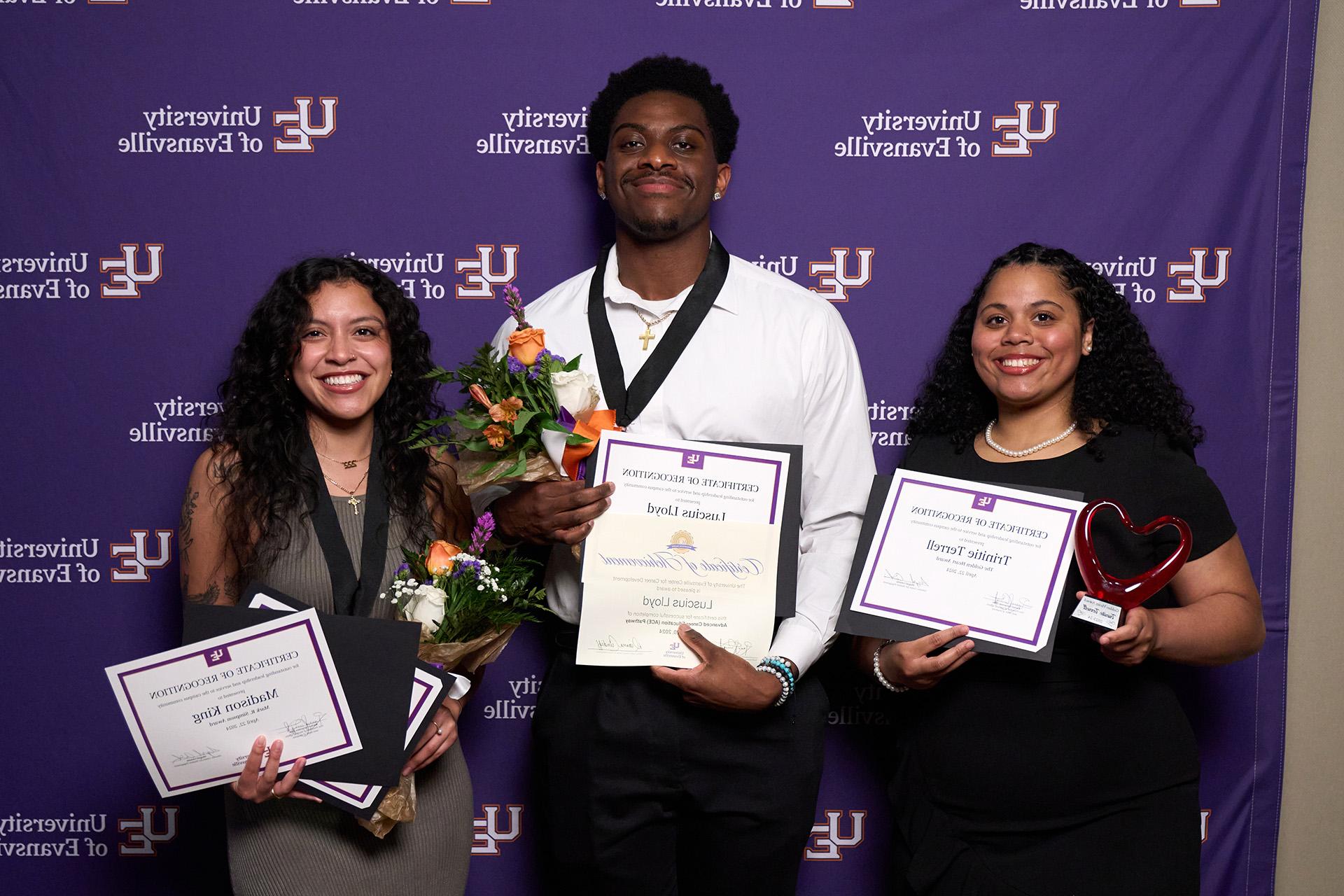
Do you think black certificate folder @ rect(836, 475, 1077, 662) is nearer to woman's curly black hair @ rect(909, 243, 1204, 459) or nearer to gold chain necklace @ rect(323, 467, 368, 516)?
woman's curly black hair @ rect(909, 243, 1204, 459)

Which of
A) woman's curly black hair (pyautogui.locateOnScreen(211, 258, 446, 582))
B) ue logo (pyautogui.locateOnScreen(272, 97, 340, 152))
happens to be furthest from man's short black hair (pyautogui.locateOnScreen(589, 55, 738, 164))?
ue logo (pyautogui.locateOnScreen(272, 97, 340, 152))

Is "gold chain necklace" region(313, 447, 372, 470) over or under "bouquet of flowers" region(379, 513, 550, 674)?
over

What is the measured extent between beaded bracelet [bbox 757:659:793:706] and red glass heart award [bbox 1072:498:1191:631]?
1.91 feet

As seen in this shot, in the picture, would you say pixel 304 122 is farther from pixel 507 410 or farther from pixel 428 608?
pixel 428 608

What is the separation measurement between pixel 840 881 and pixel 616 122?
7.45ft

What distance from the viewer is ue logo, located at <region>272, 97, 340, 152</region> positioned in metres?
2.62

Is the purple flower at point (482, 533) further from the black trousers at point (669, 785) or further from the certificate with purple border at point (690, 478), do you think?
the black trousers at point (669, 785)

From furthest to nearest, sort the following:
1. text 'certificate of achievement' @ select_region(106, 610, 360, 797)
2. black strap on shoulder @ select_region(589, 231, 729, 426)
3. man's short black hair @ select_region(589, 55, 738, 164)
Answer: man's short black hair @ select_region(589, 55, 738, 164) → black strap on shoulder @ select_region(589, 231, 729, 426) → text 'certificate of achievement' @ select_region(106, 610, 360, 797)

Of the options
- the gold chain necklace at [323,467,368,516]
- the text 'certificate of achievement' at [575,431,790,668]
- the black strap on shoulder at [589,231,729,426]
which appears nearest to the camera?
the text 'certificate of achievement' at [575,431,790,668]

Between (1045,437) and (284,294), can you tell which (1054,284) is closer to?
(1045,437)

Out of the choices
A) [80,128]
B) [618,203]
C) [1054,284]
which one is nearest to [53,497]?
[80,128]
